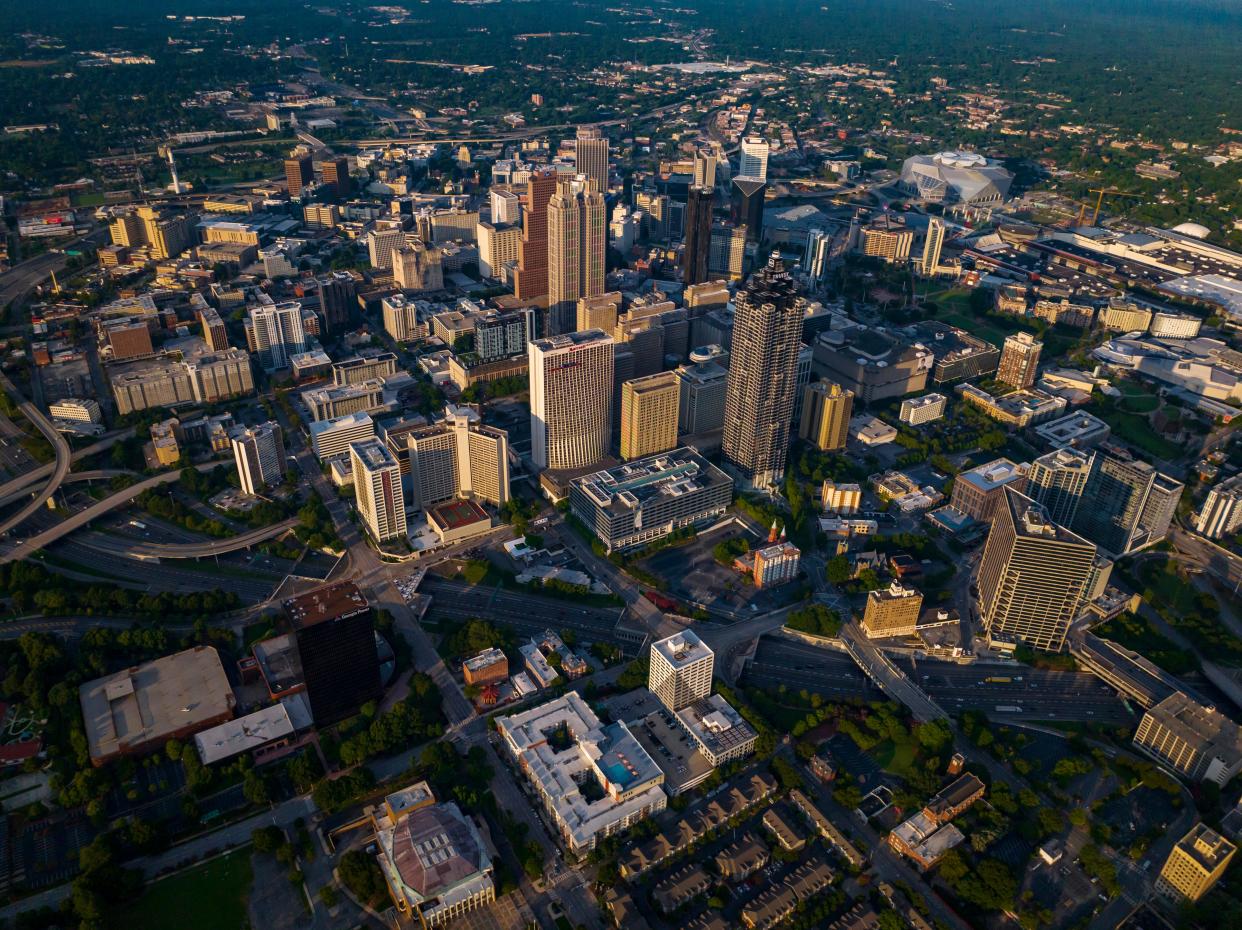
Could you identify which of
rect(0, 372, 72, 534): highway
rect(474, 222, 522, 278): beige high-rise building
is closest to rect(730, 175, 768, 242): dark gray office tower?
rect(474, 222, 522, 278): beige high-rise building

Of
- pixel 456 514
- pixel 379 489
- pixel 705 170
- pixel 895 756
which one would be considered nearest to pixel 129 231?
pixel 379 489

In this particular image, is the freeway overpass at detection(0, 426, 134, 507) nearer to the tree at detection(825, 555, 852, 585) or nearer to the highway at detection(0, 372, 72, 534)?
the highway at detection(0, 372, 72, 534)

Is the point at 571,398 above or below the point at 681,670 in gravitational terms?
above

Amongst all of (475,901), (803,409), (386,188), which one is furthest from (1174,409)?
(386,188)

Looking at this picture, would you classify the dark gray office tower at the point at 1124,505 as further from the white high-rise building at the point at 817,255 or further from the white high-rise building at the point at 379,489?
the white high-rise building at the point at 817,255

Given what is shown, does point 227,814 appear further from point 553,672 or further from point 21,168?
point 21,168

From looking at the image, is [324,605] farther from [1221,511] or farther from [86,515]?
[1221,511]
